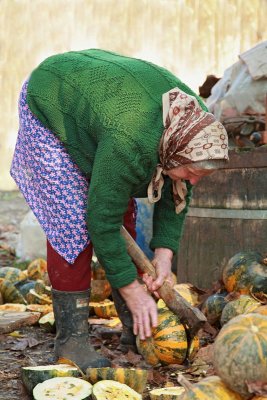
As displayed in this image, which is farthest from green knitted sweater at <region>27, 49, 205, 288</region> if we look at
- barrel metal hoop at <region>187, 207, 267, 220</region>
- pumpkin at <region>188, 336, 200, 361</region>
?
barrel metal hoop at <region>187, 207, 267, 220</region>

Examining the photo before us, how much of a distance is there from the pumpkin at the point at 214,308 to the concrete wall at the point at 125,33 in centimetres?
880

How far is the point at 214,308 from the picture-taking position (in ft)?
11.3

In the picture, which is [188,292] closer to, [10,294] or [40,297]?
[40,297]

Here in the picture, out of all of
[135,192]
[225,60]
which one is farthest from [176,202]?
[225,60]

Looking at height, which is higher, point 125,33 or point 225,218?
point 125,33

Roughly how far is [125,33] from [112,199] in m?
11.0

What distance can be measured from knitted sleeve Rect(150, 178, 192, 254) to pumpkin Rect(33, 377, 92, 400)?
88 cm

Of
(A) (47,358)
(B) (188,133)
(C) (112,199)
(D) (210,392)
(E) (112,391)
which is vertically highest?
(B) (188,133)

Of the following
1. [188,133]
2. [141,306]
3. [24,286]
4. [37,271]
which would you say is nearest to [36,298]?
[24,286]

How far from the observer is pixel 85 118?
8.66 ft

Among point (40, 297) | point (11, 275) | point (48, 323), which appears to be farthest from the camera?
point (11, 275)

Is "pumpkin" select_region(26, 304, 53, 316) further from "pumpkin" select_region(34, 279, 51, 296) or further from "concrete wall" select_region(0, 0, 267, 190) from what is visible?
"concrete wall" select_region(0, 0, 267, 190)

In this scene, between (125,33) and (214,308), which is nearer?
(214,308)

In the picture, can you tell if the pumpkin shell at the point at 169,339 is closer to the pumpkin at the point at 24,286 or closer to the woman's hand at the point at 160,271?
the woman's hand at the point at 160,271
